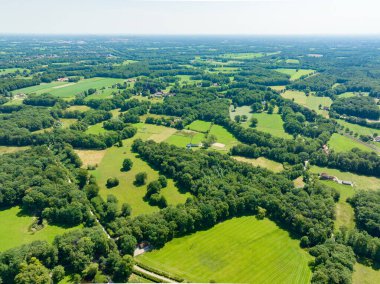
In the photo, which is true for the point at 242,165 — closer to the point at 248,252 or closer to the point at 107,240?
the point at 248,252

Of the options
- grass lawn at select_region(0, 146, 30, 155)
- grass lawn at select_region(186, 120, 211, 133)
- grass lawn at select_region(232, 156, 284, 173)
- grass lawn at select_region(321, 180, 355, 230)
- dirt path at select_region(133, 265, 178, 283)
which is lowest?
dirt path at select_region(133, 265, 178, 283)

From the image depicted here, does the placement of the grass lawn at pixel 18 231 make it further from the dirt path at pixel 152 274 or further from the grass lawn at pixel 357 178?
the grass lawn at pixel 357 178

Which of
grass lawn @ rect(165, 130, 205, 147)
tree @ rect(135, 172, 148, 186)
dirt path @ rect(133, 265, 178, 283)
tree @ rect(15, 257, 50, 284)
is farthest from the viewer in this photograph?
grass lawn @ rect(165, 130, 205, 147)

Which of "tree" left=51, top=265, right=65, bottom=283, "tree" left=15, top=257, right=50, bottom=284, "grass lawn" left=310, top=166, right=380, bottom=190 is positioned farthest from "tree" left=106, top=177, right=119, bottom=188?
"grass lawn" left=310, top=166, right=380, bottom=190

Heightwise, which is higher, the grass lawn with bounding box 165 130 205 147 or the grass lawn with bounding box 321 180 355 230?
the grass lawn with bounding box 165 130 205 147

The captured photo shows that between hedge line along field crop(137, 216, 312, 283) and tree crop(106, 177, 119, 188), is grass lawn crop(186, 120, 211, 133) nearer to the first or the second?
tree crop(106, 177, 119, 188)

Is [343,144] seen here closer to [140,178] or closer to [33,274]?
[140,178]
